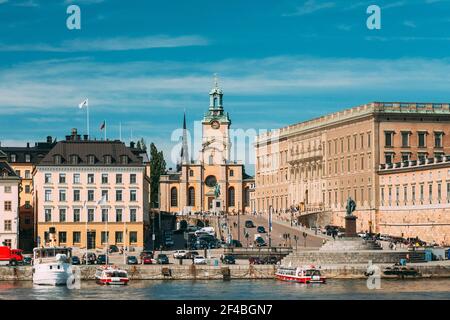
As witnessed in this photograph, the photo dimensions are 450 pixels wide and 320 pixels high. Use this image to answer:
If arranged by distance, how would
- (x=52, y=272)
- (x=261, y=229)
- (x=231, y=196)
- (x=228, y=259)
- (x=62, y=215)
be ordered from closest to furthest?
(x=52, y=272)
(x=228, y=259)
(x=62, y=215)
(x=261, y=229)
(x=231, y=196)

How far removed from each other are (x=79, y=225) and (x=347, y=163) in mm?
46588

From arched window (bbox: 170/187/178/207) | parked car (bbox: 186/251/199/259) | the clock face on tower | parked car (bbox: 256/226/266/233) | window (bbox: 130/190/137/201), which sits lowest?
parked car (bbox: 186/251/199/259)

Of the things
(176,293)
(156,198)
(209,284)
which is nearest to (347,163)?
(156,198)

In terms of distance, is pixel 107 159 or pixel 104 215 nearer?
pixel 104 215

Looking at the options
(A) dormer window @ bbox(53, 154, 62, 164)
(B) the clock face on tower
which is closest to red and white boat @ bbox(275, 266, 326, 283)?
(A) dormer window @ bbox(53, 154, 62, 164)

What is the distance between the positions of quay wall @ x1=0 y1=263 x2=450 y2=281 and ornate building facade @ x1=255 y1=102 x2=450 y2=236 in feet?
144

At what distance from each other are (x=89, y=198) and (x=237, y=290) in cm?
4232

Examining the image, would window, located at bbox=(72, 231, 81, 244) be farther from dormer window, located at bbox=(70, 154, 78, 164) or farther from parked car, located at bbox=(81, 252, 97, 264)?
parked car, located at bbox=(81, 252, 97, 264)

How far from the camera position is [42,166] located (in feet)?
358

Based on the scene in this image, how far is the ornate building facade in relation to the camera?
446 ft

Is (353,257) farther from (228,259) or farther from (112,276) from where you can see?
(112,276)

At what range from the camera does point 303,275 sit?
3054 inches

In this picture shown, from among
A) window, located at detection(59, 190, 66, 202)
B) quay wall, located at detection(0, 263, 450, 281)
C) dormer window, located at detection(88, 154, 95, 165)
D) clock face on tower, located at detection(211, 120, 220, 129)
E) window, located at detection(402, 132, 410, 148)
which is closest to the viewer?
quay wall, located at detection(0, 263, 450, 281)

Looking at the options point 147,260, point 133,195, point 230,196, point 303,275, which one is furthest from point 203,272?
point 230,196
